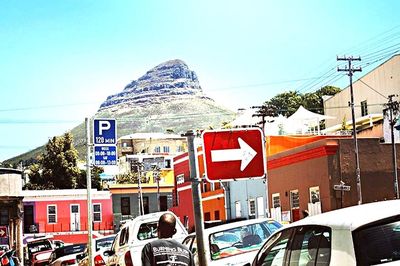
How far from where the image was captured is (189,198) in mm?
55625

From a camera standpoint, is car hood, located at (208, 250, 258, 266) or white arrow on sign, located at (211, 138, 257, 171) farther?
car hood, located at (208, 250, 258, 266)

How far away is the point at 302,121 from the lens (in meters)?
66.8

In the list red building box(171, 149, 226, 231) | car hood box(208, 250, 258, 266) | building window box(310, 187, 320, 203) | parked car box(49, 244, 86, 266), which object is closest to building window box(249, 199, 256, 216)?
red building box(171, 149, 226, 231)

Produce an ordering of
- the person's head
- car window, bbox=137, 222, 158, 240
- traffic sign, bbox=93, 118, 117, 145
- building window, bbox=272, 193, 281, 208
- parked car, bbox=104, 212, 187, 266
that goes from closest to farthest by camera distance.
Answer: the person's head < parked car, bbox=104, 212, 187, 266 < car window, bbox=137, 222, 158, 240 < traffic sign, bbox=93, 118, 117, 145 < building window, bbox=272, 193, 281, 208

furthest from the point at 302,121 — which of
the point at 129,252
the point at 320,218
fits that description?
the point at 320,218

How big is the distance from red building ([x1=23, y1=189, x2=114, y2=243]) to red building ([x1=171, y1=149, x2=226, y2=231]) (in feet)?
29.6

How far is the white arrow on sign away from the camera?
6582 mm

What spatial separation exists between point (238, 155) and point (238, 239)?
6462 millimetres

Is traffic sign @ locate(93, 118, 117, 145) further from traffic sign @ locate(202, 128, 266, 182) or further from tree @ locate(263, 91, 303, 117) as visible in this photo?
tree @ locate(263, 91, 303, 117)

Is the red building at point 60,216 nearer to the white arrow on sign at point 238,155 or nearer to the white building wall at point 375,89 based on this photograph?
the white building wall at point 375,89

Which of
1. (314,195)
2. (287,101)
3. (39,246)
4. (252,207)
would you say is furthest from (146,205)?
(287,101)

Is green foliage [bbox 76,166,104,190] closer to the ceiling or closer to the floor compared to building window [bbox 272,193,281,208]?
closer to the ceiling

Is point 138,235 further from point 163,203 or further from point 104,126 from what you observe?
point 163,203

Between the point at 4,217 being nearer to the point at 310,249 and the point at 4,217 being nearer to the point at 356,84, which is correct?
the point at 310,249
